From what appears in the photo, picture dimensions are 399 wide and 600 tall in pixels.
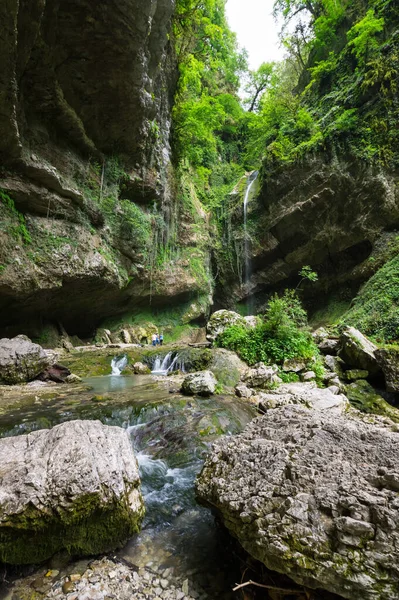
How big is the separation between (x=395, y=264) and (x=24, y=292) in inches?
527

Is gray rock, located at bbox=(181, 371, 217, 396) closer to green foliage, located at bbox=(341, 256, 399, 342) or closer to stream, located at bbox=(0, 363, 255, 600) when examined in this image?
stream, located at bbox=(0, 363, 255, 600)

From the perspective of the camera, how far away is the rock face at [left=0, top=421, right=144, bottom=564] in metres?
1.92

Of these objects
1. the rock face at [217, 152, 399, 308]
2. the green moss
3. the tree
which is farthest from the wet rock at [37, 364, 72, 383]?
the tree

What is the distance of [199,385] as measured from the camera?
5.78m

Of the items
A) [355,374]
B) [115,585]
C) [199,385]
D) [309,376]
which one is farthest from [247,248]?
[115,585]

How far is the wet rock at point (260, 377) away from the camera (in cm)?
670

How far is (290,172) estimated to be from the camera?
15484 millimetres

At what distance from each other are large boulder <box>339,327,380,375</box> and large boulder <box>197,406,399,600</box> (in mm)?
5423

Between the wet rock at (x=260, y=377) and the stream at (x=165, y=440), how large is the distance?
4.20ft

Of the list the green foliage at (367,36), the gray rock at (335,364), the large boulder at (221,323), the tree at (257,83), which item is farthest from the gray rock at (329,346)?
the tree at (257,83)

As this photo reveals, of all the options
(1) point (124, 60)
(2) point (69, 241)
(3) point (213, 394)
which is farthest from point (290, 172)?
(3) point (213, 394)

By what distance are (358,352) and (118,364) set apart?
7246mm

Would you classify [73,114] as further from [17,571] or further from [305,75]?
[305,75]

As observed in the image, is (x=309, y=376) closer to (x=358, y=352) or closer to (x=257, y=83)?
(x=358, y=352)
